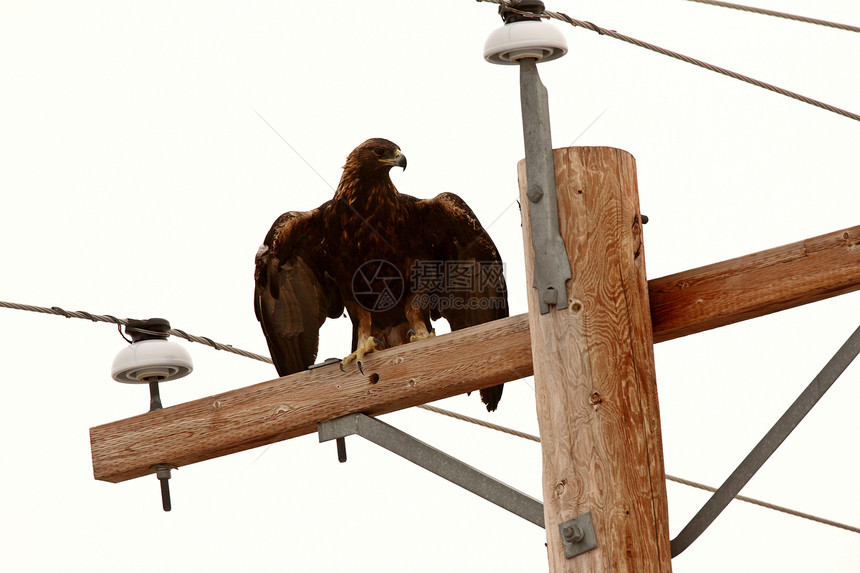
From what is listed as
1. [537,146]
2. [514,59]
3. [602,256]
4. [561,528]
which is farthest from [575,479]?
[514,59]

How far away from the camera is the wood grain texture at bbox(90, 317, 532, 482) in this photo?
4.04 meters

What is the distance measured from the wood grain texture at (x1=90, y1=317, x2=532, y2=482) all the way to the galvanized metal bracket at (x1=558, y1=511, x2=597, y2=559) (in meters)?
0.73

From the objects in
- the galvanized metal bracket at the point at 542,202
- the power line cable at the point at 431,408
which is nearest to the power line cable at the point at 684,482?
the power line cable at the point at 431,408

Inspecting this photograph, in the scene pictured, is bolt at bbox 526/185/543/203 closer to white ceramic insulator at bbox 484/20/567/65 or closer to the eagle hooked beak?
white ceramic insulator at bbox 484/20/567/65

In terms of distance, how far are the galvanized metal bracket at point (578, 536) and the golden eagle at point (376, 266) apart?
1.94 metres

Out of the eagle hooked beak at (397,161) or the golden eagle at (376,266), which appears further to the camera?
the eagle hooked beak at (397,161)

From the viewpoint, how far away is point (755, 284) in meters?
3.51

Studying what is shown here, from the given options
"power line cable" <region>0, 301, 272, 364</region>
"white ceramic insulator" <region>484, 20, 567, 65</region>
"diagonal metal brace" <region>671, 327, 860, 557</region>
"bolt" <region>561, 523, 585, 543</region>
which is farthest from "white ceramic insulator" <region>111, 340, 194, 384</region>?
"diagonal metal brace" <region>671, 327, 860, 557</region>

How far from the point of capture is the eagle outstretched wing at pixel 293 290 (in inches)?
219

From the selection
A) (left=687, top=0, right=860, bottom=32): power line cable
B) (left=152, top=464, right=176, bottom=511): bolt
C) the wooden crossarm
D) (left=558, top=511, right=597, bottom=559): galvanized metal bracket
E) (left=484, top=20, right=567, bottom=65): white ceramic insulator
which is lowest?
(left=558, top=511, right=597, bottom=559): galvanized metal bracket

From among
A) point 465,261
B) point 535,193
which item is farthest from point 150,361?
point 535,193

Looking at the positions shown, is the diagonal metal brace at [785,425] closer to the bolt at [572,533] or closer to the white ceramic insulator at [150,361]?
the bolt at [572,533]

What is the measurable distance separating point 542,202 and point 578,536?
102 centimetres

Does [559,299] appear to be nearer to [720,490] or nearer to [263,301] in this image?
[720,490]
